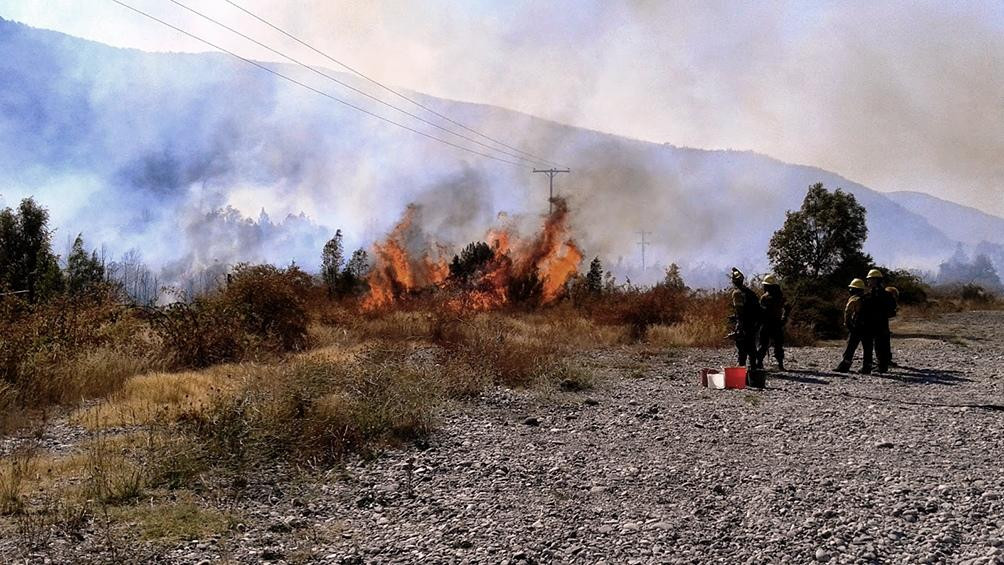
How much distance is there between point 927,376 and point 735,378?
497 cm

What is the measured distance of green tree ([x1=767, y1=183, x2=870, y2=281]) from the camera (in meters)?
28.1

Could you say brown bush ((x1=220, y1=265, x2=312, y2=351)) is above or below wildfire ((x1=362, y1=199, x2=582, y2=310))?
below

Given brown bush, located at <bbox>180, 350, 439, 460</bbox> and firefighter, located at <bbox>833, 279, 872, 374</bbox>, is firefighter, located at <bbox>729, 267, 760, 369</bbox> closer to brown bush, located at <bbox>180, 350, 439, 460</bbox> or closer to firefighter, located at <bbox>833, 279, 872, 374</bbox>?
firefighter, located at <bbox>833, 279, 872, 374</bbox>

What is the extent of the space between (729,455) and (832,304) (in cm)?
1952

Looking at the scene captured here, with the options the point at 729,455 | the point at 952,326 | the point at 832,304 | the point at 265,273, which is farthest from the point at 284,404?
the point at 952,326

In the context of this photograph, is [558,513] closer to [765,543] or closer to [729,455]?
[765,543]

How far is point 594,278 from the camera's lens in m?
35.0

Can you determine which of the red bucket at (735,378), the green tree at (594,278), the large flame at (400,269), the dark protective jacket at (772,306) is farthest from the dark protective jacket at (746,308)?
the large flame at (400,269)

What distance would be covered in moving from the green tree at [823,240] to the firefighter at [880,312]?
13.5m

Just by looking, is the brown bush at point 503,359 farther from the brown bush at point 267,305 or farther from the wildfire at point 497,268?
the wildfire at point 497,268

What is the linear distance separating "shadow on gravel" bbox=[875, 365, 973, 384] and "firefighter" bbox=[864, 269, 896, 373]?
0.43 metres

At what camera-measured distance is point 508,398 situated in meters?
10.9

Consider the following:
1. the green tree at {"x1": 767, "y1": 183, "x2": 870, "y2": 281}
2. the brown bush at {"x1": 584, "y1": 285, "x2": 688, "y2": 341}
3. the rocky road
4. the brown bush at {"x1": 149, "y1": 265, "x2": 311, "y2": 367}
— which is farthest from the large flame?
the rocky road

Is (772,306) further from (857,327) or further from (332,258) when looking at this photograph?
(332,258)
